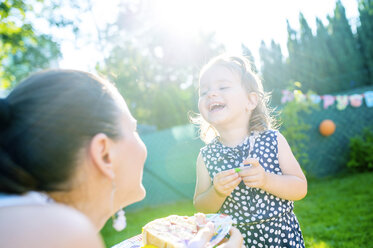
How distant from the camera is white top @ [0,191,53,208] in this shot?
83 cm

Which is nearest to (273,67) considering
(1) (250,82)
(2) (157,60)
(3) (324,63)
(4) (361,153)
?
(3) (324,63)

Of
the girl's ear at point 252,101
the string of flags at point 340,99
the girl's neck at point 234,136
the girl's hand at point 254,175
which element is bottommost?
the string of flags at point 340,99

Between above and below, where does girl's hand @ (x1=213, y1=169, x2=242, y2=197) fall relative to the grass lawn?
above

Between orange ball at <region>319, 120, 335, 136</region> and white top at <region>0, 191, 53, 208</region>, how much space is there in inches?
311

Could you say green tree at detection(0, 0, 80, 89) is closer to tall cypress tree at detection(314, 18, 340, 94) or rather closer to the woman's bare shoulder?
the woman's bare shoulder

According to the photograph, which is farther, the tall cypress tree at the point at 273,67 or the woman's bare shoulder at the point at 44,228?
the tall cypress tree at the point at 273,67

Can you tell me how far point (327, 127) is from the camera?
25.2 feet

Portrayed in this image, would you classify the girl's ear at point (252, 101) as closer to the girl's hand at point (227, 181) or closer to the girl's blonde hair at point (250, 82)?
the girl's blonde hair at point (250, 82)

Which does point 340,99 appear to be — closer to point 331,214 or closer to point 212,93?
point 331,214

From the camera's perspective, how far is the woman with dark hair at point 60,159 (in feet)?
2.54

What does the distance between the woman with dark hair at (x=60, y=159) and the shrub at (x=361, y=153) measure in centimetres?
778

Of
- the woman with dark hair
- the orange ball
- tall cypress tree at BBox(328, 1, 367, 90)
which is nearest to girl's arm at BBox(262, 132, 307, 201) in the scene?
the woman with dark hair

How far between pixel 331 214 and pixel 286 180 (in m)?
3.28

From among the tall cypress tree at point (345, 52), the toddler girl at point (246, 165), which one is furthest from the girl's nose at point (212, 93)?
the tall cypress tree at point (345, 52)
